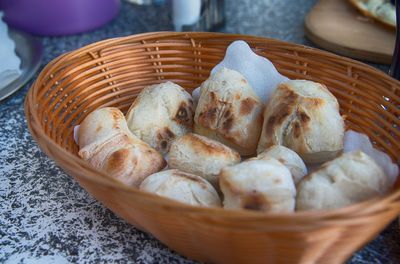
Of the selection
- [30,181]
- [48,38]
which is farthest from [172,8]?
[30,181]

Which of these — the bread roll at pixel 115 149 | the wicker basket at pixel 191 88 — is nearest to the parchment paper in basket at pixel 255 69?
the wicker basket at pixel 191 88

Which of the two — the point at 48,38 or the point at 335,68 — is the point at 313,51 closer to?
the point at 335,68

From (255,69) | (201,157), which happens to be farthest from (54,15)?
(201,157)

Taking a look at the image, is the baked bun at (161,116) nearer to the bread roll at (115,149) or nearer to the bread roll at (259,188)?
the bread roll at (115,149)

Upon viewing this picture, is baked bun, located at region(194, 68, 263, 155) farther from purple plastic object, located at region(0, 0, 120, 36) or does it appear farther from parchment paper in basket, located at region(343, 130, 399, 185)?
purple plastic object, located at region(0, 0, 120, 36)

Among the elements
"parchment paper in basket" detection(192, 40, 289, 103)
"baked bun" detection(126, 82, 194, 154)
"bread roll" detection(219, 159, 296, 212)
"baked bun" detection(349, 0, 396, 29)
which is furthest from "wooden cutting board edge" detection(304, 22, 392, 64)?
"bread roll" detection(219, 159, 296, 212)

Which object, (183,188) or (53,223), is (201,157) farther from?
(53,223)
